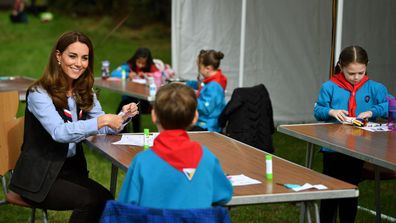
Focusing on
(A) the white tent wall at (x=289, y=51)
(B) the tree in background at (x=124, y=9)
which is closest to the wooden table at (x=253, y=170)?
(A) the white tent wall at (x=289, y=51)

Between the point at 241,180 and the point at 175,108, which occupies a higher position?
the point at 175,108

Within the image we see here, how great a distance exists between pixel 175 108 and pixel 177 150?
0.57 ft

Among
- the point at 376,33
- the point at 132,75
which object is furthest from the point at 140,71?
the point at 376,33

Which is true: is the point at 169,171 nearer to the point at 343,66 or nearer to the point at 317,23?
the point at 343,66

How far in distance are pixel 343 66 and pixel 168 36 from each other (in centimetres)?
1761

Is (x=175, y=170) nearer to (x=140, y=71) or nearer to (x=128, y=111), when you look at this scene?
(x=128, y=111)

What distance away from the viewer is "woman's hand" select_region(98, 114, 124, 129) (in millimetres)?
4359

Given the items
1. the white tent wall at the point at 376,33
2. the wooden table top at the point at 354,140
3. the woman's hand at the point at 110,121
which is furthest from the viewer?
the white tent wall at the point at 376,33

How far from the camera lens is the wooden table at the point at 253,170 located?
3.39 meters

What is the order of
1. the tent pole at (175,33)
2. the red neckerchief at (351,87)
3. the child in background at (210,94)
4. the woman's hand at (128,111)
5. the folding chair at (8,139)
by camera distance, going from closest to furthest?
the woman's hand at (128,111) → the folding chair at (8,139) → the red neckerchief at (351,87) → the child in background at (210,94) → the tent pole at (175,33)

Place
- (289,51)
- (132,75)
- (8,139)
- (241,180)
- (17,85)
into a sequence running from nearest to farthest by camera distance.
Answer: (241,180) < (8,139) < (17,85) < (132,75) < (289,51)

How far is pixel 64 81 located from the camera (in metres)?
4.52

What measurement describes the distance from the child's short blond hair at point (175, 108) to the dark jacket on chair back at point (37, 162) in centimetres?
118

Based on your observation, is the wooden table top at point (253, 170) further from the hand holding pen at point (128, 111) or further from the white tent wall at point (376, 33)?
the white tent wall at point (376, 33)
